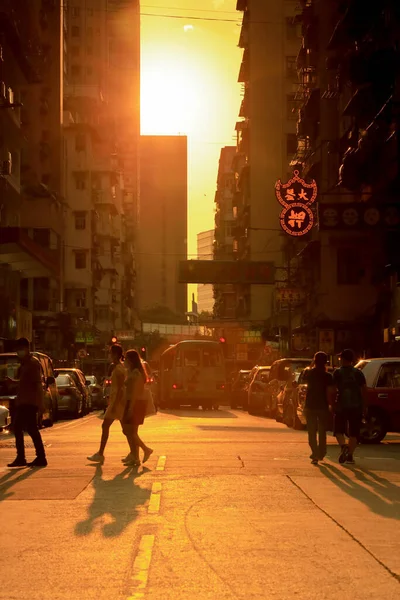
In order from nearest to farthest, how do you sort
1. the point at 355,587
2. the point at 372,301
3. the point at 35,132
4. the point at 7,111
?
the point at 355,587 < the point at 7,111 < the point at 372,301 < the point at 35,132

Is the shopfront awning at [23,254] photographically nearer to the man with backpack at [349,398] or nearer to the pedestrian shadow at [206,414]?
the pedestrian shadow at [206,414]

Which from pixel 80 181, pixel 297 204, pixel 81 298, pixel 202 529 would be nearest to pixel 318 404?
pixel 202 529

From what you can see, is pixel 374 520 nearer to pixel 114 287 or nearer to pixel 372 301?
pixel 372 301

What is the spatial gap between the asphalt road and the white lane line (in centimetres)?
2

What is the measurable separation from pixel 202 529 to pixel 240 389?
131 feet

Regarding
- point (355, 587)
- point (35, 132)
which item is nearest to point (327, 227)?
point (355, 587)

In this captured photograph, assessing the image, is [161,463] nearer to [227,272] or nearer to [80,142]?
[227,272]

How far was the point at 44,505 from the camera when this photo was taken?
12320 mm

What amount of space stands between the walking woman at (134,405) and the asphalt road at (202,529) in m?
0.45

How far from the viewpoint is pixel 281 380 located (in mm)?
34781

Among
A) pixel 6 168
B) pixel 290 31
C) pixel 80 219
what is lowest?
pixel 6 168

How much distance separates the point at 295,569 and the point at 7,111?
45.0 metres

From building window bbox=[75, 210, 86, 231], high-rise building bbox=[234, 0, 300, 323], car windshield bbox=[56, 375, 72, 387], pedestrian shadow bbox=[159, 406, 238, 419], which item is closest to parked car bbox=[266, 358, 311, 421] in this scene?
pedestrian shadow bbox=[159, 406, 238, 419]

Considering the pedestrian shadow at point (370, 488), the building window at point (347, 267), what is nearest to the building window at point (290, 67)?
the building window at point (347, 267)
